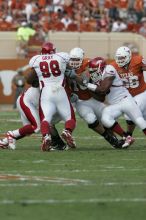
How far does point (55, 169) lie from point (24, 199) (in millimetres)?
2049

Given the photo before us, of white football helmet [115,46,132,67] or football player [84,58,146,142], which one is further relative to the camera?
white football helmet [115,46,132,67]

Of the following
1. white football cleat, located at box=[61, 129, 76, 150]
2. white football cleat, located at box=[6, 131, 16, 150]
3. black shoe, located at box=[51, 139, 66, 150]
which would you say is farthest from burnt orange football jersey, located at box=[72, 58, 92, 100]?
white football cleat, located at box=[6, 131, 16, 150]

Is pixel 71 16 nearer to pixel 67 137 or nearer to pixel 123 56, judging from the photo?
pixel 123 56

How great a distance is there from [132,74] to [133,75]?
0.04 m

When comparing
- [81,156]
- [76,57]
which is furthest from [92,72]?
[81,156]

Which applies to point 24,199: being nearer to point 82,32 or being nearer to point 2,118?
point 2,118

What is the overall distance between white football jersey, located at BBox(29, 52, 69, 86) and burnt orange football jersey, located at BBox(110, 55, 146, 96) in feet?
3.58

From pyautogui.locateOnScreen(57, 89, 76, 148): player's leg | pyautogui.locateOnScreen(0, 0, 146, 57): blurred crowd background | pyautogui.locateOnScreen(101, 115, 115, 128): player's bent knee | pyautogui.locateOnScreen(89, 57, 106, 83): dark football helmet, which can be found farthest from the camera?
pyautogui.locateOnScreen(0, 0, 146, 57): blurred crowd background

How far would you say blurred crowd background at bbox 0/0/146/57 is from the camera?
25656 millimetres

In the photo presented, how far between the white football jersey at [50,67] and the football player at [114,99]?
390 mm

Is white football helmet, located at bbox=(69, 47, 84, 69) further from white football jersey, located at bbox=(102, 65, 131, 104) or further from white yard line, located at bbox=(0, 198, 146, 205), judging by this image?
white yard line, located at bbox=(0, 198, 146, 205)

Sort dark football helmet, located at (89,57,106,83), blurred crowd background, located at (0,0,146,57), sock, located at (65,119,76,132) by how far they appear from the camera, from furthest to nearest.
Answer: blurred crowd background, located at (0,0,146,57)
dark football helmet, located at (89,57,106,83)
sock, located at (65,119,76,132)

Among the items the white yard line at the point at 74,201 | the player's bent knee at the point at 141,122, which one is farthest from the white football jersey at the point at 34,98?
the white yard line at the point at 74,201

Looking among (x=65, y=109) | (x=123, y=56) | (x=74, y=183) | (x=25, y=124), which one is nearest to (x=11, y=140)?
(x=25, y=124)
